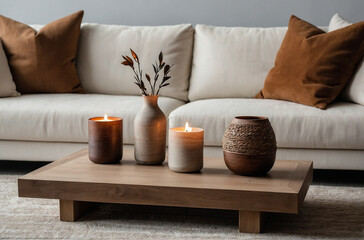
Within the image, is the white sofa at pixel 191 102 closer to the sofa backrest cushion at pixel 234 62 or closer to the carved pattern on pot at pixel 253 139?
the sofa backrest cushion at pixel 234 62

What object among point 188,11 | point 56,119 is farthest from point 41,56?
point 188,11

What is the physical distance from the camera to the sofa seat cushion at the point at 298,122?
255 cm

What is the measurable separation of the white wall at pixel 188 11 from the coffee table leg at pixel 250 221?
2.25m

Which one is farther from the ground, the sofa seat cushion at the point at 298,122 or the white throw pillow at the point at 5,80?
the white throw pillow at the point at 5,80

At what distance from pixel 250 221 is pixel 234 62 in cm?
164

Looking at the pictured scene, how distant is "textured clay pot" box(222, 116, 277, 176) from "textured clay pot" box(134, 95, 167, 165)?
296mm

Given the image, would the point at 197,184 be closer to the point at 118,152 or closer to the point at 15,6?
the point at 118,152

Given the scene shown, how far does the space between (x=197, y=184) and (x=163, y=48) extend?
1.78 metres

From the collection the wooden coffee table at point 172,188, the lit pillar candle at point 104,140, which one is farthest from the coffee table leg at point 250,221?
the lit pillar candle at point 104,140

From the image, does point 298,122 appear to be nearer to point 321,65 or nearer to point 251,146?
point 321,65

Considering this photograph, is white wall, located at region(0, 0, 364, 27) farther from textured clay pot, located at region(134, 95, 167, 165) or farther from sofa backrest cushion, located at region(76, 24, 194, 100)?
textured clay pot, located at region(134, 95, 167, 165)

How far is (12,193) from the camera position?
2453 mm

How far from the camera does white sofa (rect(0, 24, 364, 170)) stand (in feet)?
8.48

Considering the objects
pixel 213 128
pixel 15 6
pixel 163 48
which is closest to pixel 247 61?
pixel 163 48
